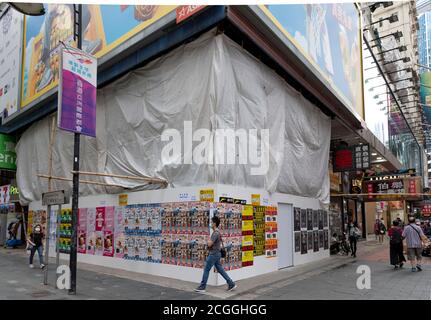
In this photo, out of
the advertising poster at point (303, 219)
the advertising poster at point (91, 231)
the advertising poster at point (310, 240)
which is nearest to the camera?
the advertising poster at point (91, 231)

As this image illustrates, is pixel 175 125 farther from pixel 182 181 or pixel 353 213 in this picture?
pixel 353 213

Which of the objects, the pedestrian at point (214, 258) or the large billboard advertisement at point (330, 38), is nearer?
the pedestrian at point (214, 258)

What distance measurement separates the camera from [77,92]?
9156 mm

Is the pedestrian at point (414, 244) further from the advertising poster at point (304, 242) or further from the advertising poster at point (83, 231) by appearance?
the advertising poster at point (83, 231)

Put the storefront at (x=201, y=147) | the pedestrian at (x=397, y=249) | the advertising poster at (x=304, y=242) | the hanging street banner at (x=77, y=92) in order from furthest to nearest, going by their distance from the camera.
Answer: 1. the advertising poster at (x=304, y=242)
2. the pedestrian at (x=397, y=249)
3. the storefront at (x=201, y=147)
4. the hanging street banner at (x=77, y=92)

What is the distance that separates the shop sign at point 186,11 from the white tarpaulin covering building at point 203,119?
102 centimetres

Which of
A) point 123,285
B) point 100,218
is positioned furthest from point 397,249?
point 100,218

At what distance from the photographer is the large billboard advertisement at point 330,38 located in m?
12.9

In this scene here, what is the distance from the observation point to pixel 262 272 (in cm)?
1179

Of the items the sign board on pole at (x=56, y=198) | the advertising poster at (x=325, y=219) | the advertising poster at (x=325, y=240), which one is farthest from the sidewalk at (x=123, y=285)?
the advertising poster at (x=325, y=219)

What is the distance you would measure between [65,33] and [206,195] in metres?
11.5

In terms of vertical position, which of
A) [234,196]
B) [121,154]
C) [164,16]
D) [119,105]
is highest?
[164,16]
